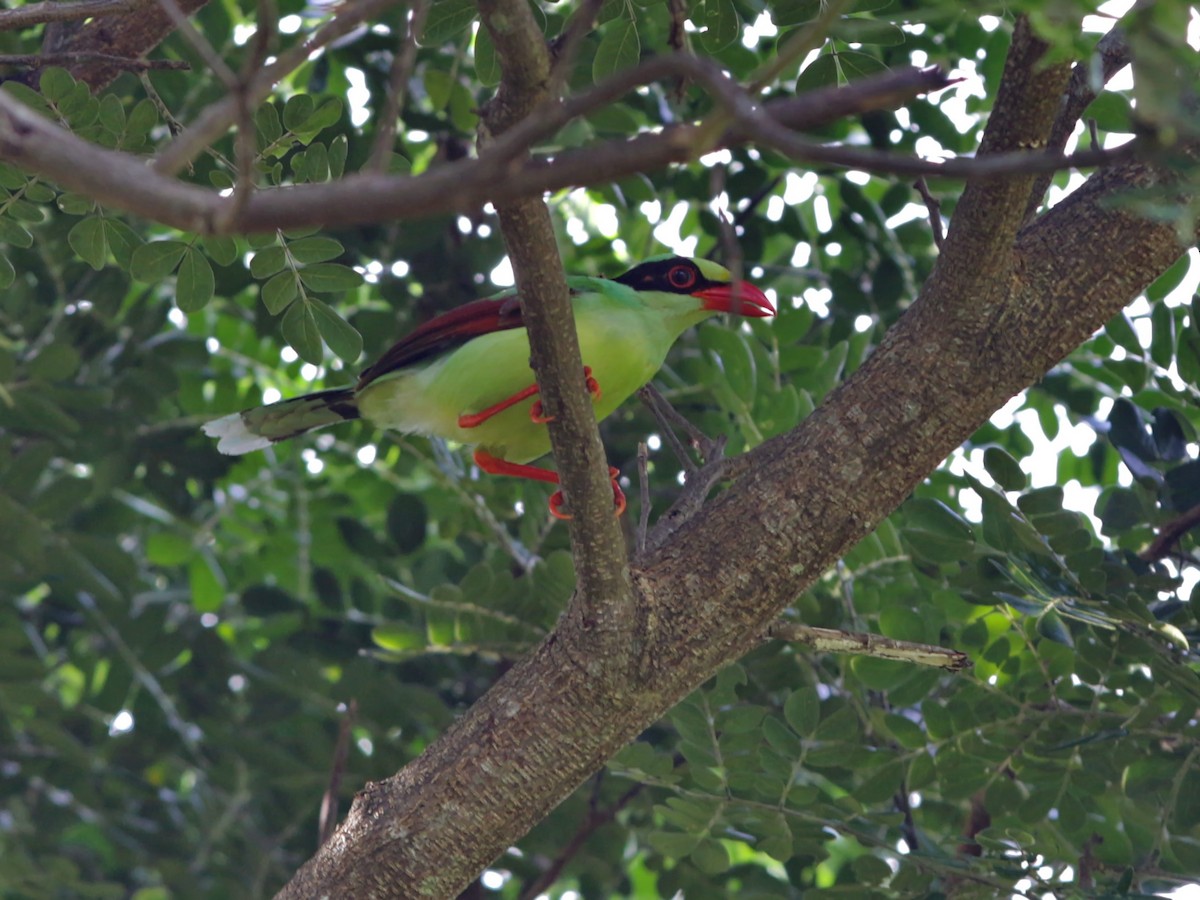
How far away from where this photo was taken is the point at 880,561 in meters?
4.27

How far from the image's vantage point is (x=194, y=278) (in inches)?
134

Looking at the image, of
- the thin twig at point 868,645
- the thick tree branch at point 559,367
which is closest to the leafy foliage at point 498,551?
the thin twig at point 868,645

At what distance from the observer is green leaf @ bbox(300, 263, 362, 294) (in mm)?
3402

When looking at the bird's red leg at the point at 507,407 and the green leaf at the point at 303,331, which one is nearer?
the green leaf at the point at 303,331

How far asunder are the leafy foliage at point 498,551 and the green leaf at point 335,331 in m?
0.01

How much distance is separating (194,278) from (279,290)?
23 centimetres

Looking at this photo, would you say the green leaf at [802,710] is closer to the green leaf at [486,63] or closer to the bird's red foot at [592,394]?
the bird's red foot at [592,394]

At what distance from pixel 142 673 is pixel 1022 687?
143 inches

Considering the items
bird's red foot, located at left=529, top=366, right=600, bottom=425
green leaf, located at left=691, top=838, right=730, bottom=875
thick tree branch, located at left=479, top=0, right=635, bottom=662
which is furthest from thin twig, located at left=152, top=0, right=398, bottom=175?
green leaf, located at left=691, top=838, right=730, bottom=875

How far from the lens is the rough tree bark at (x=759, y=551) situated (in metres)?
2.89

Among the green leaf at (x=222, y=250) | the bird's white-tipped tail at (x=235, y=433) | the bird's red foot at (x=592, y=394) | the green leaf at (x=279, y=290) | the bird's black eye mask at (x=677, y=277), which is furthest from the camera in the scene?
the bird's white-tipped tail at (x=235, y=433)

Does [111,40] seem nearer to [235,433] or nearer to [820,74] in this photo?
[235,433]

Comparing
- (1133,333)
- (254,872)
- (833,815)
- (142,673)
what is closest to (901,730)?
(833,815)

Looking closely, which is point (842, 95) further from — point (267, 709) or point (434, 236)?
point (267, 709)
